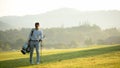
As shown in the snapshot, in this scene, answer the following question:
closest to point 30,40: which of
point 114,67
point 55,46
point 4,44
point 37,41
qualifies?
point 37,41

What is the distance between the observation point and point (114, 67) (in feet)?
36.1

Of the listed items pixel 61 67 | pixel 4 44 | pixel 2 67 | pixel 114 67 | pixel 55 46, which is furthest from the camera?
pixel 55 46

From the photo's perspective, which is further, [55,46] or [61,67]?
[55,46]

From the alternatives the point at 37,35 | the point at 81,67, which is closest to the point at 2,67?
the point at 37,35

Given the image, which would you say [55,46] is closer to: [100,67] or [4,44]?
[4,44]

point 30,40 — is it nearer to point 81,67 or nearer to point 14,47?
point 81,67

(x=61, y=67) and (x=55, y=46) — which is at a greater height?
(x=61, y=67)

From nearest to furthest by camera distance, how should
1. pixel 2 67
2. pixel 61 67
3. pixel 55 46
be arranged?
1. pixel 61 67
2. pixel 2 67
3. pixel 55 46

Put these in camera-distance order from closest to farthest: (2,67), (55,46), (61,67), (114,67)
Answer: (114,67) → (61,67) → (2,67) → (55,46)

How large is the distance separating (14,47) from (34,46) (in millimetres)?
165287

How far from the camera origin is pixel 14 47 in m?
176

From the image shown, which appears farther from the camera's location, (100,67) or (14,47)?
(14,47)

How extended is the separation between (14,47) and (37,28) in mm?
165642

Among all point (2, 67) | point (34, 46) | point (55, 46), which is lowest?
point (55, 46)
